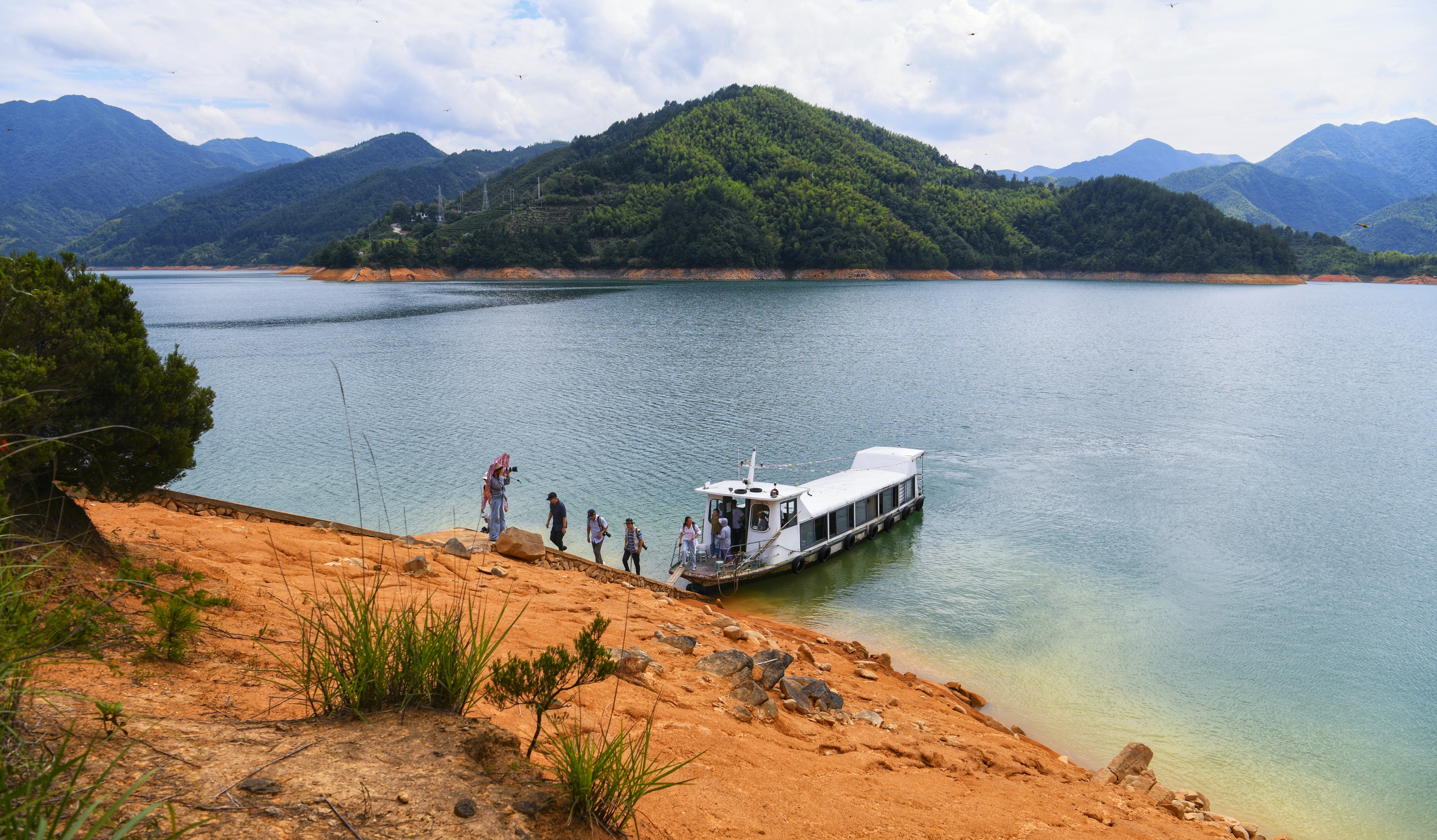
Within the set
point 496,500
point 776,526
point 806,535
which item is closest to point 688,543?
point 776,526

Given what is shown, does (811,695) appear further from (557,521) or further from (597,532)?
(557,521)

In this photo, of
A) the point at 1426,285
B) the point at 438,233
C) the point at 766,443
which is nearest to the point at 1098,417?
the point at 766,443

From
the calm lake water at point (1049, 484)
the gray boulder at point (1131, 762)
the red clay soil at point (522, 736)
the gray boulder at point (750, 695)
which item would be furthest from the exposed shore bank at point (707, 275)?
the gray boulder at point (750, 695)

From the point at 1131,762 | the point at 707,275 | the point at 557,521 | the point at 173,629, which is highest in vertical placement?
the point at 707,275

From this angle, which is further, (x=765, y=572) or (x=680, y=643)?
(x=765, y=572)

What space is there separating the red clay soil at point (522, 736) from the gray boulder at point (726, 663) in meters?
0.21

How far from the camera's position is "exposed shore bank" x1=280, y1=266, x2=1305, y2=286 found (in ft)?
452

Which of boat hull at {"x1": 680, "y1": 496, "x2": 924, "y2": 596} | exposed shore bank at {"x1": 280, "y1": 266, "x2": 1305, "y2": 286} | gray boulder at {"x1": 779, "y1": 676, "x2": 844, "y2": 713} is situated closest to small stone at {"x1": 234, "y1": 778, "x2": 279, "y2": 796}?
gray boulder at {"x1": 779, "y1": 676, "x2": 844, "y2": 713}

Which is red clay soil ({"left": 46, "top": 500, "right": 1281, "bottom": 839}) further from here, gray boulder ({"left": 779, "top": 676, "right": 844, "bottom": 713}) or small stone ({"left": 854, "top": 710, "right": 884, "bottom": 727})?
gray boulder ({"left": 779, "top": 676, "right": 844, "bottom": 713})

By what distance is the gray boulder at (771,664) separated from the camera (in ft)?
31.5

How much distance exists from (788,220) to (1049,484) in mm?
131977

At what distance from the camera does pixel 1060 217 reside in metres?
172

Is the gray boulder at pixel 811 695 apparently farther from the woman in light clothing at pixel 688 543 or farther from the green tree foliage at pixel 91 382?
the green tree foliage at pixel 91 382

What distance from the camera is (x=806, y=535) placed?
60.5 ft
